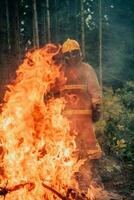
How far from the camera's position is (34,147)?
23.3ft

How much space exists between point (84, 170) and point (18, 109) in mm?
2257

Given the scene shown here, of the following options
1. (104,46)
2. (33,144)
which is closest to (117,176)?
(33,144)

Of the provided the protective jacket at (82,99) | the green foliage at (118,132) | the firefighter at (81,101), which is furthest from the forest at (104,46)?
the protective jacket at (82,99)

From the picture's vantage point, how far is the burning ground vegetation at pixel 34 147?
6.71 metres

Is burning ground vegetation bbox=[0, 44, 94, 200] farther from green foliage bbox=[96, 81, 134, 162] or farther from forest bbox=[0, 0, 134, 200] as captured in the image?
green foliage bbox=[96, 81, 134, 162]

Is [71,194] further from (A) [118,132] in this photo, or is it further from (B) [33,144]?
(A) [118,132]

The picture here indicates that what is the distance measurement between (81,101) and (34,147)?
1849 mm

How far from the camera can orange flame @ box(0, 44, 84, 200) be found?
6.77 metres

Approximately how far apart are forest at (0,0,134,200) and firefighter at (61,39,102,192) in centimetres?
100

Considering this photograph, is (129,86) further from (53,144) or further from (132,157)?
(53,144)

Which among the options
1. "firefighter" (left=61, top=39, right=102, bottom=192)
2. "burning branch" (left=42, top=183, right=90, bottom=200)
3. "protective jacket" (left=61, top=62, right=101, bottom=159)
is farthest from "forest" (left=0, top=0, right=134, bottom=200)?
"burning branch" (left=42, top=183, right=90, bottom=200)

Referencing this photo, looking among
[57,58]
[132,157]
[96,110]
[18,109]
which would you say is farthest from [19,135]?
[132,157]

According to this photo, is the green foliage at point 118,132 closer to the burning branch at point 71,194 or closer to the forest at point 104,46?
the forest at point 104,46

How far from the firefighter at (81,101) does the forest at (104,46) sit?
39.5 inches
